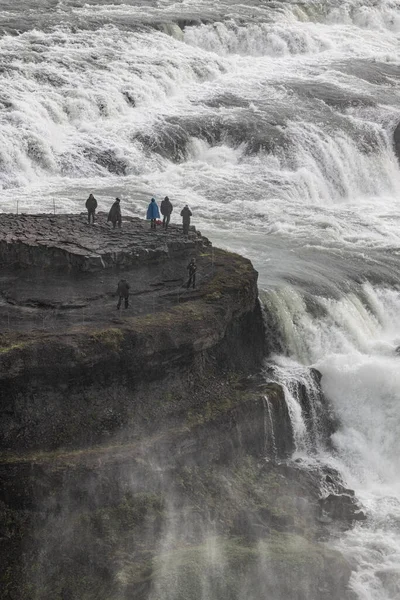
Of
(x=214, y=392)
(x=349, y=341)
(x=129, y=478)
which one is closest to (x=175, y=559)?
(x=129, y=478)

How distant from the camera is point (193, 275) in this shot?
25.5 m

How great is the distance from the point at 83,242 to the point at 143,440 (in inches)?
280

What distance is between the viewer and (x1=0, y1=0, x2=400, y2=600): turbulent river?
26.8 metres

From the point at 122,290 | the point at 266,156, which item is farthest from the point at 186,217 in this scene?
the point at 266,156

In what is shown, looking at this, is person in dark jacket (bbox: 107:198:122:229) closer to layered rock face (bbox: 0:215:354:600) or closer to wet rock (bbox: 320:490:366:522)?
layered rock face (bbox: 0:215:354:600)

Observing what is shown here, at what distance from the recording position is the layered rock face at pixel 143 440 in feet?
63.7

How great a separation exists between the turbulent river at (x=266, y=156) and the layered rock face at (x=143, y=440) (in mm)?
1763

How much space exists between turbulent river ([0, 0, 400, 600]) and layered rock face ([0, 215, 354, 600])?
176 centimetres

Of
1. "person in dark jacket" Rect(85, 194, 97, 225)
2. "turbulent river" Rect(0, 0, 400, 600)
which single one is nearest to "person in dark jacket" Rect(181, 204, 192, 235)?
"person in dark jacket" Rect(85, 194, 97, 225)

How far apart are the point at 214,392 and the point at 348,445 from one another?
14.8 ft

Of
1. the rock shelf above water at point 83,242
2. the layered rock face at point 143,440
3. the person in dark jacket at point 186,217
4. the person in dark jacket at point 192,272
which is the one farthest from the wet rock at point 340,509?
the person in dark jacket at point 186,217

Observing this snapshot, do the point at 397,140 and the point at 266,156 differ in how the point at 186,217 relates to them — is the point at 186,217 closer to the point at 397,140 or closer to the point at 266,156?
the point at 266,156

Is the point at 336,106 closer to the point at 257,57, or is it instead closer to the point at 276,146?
the point at 276,146

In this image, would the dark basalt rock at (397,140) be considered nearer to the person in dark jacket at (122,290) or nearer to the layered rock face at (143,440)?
the layered rock face at (143,440)
